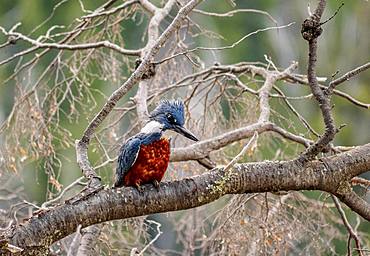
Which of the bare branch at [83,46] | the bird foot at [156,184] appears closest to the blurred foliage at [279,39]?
the bare branch at [83,46]

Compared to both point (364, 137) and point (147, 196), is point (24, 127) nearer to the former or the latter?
point (147, 196)

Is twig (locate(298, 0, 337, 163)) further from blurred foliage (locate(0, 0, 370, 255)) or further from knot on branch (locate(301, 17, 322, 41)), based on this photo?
blurred foliage (locate(0, 0, 370, 255))

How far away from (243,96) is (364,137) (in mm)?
5971

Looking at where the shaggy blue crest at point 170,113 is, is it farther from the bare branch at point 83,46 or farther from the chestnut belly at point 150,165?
the bare branch at point 83,46

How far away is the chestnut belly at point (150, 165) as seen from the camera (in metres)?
2.38

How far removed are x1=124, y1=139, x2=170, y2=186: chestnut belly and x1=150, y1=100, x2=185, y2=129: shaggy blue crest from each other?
0.22 feet

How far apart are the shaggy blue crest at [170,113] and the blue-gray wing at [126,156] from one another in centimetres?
11

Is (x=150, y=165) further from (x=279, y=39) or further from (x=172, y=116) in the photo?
(x=279, y=39)

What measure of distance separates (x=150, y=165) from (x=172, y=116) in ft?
0.64

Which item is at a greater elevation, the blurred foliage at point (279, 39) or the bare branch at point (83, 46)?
the blurred foliage at point (279, 39)

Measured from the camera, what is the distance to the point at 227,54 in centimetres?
852

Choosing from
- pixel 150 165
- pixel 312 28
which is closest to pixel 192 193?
pixel 150 165

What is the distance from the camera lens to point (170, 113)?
2527 mm

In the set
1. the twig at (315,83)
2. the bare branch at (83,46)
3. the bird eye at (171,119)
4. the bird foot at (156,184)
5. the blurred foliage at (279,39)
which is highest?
the blurred foliage at (279,39)
